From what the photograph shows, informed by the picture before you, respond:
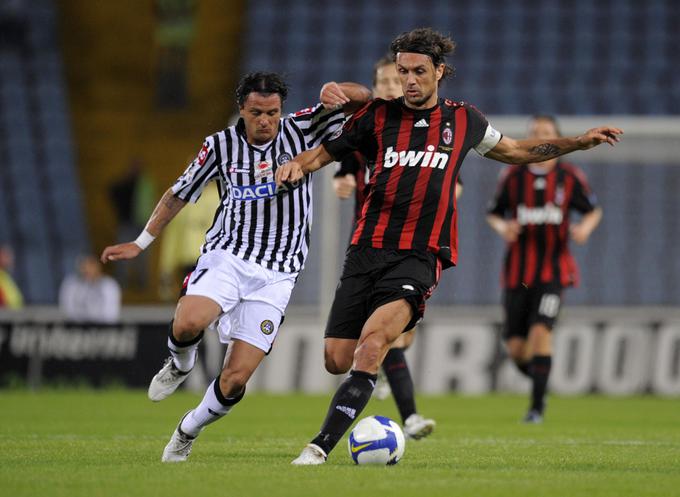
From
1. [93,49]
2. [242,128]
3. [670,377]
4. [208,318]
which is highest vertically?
[93,49]

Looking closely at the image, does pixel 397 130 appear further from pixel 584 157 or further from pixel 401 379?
pixel 584 157

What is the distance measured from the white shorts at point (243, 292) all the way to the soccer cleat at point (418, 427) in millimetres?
1592

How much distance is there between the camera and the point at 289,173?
244 inches

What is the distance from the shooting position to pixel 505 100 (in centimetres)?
1966

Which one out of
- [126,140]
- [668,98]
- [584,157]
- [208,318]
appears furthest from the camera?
[126,140]

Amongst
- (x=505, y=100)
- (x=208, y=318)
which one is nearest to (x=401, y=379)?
(x=208, y=318)

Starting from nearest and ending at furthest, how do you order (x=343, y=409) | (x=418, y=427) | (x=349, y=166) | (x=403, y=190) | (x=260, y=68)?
1. (x=343, y=409)
2. (x=403, y=190)
3. (x=418, y=427)
4. (x=349, y=166)
5. (x=260, y=68)

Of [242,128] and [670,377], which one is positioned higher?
[242,128]

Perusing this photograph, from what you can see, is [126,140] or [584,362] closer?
[584,362]

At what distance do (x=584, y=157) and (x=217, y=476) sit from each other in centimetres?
1017

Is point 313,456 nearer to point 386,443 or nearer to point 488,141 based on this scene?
point 386,443

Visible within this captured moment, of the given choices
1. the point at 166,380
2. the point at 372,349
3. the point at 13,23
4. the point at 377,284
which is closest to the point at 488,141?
the point at 377,284

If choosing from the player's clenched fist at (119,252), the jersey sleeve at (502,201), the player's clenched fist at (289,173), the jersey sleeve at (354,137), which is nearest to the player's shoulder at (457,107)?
the jersey sleeve at (354,137)

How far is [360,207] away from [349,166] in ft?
1.21
